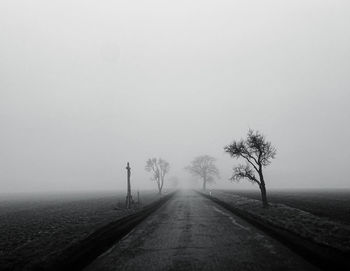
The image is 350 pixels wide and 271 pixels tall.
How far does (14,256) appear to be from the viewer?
1002 centimetres

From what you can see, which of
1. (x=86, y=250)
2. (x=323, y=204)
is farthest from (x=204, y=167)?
(x=86, y=250)

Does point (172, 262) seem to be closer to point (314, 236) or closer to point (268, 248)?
point (268, 248)

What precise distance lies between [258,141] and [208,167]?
72015mm

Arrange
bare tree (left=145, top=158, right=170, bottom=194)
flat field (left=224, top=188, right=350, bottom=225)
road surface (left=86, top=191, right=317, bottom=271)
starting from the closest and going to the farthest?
road surface (left=86, top=191, right=317, bottom=271) < flat field (left=224, top=188, right=350, bottom=225) < bare tree (left=145, top=158, right=170, bottom=194)

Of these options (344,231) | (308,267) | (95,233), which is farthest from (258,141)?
(308,267)

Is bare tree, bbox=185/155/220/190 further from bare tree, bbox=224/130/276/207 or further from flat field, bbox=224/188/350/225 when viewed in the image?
bare tree, bbox=224/130/276/207

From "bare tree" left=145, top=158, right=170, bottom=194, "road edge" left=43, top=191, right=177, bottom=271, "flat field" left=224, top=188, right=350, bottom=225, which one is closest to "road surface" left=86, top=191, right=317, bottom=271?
"road edge" left=43, top=191, right=177, bottom=271

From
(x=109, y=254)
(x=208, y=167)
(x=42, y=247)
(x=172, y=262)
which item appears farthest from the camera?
(x=208, y=167)

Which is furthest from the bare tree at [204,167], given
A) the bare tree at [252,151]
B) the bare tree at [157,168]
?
the bare tree at [252,151]

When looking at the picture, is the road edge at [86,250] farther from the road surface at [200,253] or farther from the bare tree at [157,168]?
the bare tree at [157,168]

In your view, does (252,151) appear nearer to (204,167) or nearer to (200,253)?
(200,253)

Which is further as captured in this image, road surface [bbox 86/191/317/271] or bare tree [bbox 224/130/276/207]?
bare tree [bbox 224/130/276/207]

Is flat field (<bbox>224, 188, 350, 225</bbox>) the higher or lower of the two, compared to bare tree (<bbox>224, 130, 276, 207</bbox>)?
lower

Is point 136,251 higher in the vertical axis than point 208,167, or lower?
lower
